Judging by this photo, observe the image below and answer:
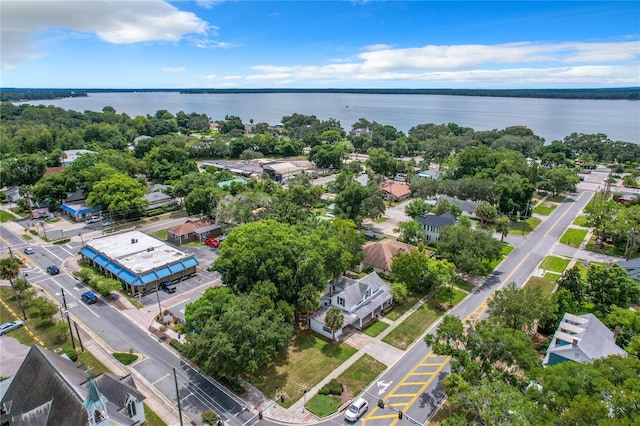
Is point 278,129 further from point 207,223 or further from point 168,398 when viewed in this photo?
point 168,398

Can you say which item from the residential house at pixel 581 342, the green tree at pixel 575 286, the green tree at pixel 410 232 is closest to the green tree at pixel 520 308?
the residential house at pixel 581 342

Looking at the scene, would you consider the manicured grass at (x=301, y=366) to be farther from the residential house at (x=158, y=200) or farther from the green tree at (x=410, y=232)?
the residential house at (x=158, y=200)

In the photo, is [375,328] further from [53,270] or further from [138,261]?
[53,270]

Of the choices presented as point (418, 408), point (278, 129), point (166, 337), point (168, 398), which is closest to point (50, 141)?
point (278, 129)

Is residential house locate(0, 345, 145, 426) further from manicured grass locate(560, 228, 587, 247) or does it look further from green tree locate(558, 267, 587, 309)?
manicured grass locate(560, 228, 587, 247)

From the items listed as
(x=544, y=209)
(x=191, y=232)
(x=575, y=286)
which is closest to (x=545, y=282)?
(x=575, y=286)

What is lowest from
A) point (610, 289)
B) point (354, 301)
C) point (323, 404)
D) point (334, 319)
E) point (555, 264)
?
point (555, 264)
